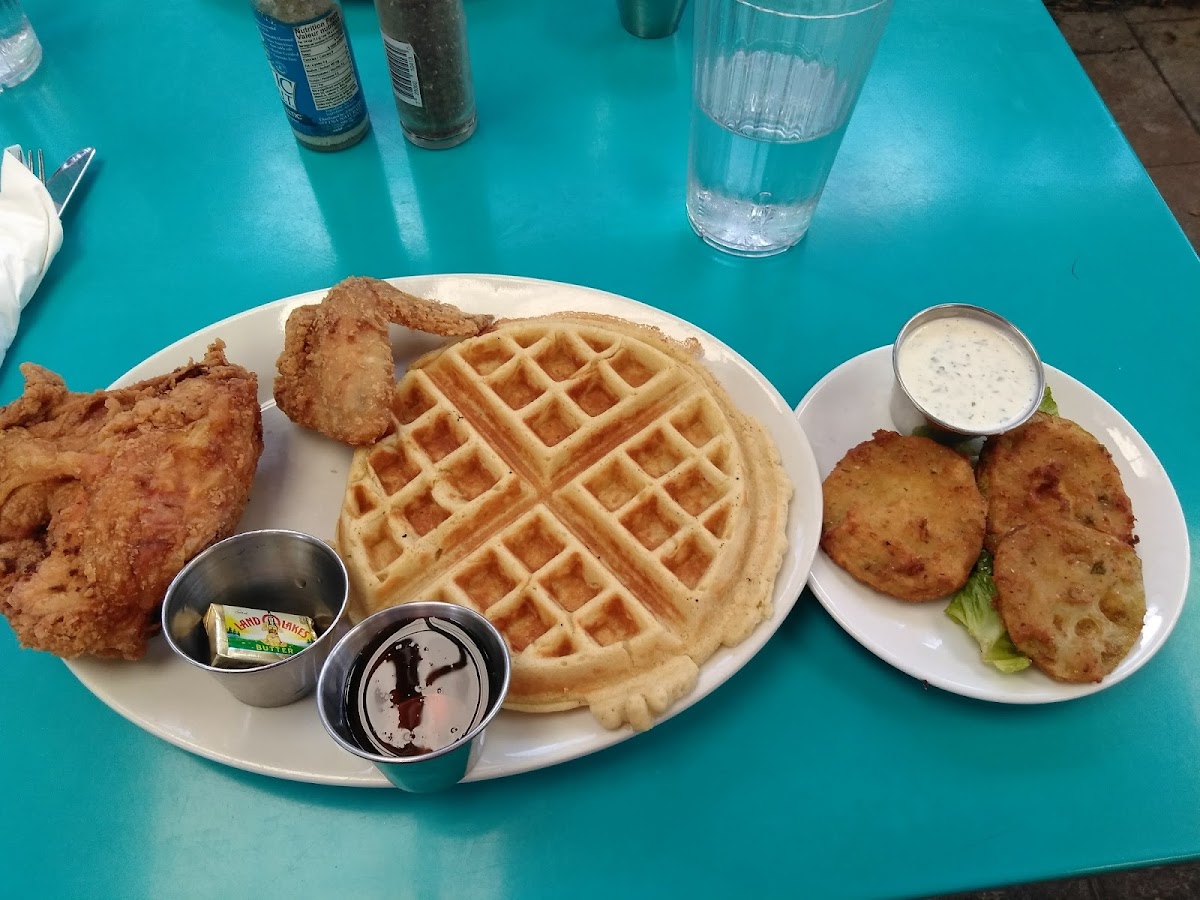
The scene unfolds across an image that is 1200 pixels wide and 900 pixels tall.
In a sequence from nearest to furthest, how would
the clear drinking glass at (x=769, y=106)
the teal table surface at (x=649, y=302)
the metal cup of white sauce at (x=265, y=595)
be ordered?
1. the metal cup of white sauce at (x=265, y=595)
2. the teal table surface at (x=649, y=302)
3. the clear drinking glass at (x=769, y=106)

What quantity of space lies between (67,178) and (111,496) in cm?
177

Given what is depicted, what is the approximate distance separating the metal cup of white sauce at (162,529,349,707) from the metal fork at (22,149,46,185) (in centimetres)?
200

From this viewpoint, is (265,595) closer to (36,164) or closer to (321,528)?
(321,528)

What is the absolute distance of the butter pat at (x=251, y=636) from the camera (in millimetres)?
1684

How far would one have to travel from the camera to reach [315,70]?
2.68 meters

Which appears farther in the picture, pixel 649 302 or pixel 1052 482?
pixel 649 302

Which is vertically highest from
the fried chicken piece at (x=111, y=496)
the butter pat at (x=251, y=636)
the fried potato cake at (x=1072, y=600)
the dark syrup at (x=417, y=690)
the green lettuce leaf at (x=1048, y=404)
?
the fried chicken piece at (x=111, y=496)

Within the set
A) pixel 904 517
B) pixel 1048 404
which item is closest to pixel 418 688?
pixel 904 517

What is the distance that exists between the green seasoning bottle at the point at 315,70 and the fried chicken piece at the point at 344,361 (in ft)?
3.02

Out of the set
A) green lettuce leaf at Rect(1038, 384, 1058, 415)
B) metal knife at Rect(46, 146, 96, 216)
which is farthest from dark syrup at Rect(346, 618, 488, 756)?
metal knife at Rect(46, 146, 96, 216)

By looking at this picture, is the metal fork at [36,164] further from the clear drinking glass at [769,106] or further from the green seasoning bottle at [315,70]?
the clear drinking glass at [769,106]

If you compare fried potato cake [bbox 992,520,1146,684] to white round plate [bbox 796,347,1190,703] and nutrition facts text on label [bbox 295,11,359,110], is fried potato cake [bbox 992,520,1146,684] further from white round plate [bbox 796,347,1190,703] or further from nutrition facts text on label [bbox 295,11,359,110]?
nutrition facts text on label [bbox 295,11,359,110]

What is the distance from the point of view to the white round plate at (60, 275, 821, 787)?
5.65 ft

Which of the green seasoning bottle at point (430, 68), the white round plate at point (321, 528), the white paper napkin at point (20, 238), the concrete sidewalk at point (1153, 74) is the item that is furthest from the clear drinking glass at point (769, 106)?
the concrete sidewalk at point (1153, 74)
